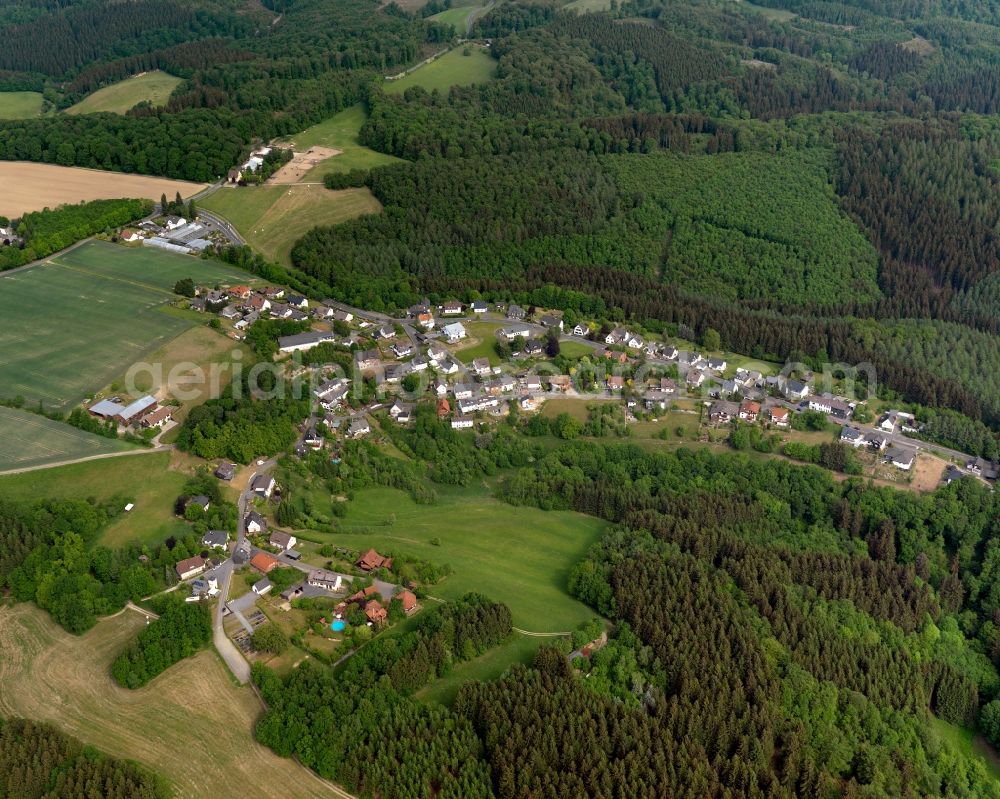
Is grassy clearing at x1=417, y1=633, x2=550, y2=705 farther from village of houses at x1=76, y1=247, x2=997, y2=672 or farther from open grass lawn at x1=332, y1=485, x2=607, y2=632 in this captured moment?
village of houses at x1=76, y1=247, x2=997, y2=672

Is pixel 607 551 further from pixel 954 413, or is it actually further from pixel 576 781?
pixel 954 413

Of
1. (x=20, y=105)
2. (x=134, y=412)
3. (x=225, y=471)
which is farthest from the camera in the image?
(x=20, y=105)

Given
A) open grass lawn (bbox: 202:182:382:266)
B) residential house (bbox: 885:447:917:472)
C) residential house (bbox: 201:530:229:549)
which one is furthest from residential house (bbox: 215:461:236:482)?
residential house (bbox: 885:447:917:472)

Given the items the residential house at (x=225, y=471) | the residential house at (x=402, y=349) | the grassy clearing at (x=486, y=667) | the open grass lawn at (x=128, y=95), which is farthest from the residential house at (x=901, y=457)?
the open grass lawn at (x=128, y=95)

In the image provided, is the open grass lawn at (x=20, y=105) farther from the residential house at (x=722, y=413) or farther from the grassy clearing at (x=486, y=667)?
the grassy clearing at (x=486, y=667)

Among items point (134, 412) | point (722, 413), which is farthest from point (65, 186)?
point (722, 413)

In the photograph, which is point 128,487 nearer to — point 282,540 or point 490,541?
point 282,540
